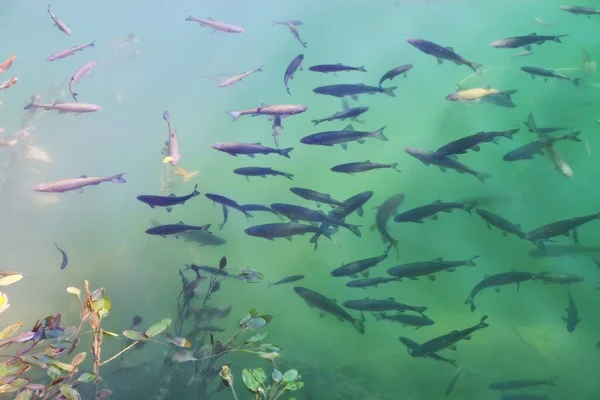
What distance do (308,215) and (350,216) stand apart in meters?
4.17

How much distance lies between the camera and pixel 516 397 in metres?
4.16

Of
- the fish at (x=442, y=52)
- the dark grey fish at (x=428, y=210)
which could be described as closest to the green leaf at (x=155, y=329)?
the dark grey fish at (x=428, y=210)

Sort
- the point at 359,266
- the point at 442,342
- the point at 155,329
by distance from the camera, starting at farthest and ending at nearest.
→ the point at 359,266, the point at 442,342, the point at 155,329

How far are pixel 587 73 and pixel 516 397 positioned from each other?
21.7 ft

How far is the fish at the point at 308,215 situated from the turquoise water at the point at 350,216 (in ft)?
5.54

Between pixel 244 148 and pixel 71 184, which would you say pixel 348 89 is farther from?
pixel 71 184

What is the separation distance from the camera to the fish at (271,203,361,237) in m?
4.07

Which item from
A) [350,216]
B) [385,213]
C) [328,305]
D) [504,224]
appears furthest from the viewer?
[350,216]

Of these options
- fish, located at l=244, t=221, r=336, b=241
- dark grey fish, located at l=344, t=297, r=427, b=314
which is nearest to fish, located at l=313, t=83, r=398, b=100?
fish, located at l=244, t=221, r=336, b=241

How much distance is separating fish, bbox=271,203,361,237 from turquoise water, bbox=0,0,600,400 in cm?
169

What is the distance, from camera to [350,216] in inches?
322

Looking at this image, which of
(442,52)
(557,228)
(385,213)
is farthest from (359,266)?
(442,52)

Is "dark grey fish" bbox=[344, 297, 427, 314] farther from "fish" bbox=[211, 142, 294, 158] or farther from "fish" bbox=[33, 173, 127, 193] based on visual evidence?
"fish" bbox=[33, 173, 127, 193]

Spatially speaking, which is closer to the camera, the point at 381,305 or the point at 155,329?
the point at 155,329
